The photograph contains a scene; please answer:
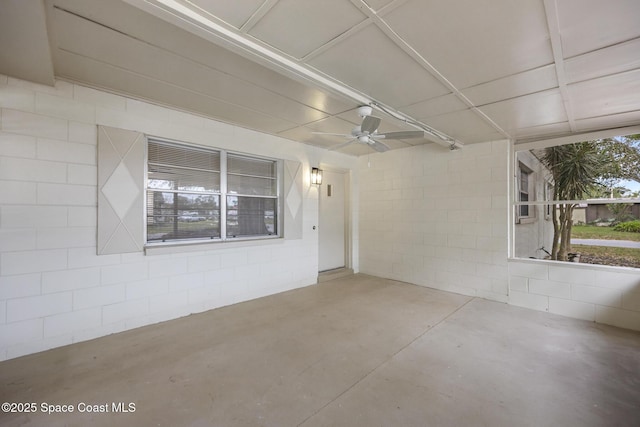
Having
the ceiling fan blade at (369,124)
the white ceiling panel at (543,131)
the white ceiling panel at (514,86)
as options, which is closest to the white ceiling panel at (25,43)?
the ceiling fan blade at (369,124)

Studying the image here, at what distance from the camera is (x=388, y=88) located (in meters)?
2.74

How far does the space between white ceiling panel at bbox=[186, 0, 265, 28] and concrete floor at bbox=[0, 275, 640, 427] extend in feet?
8.75

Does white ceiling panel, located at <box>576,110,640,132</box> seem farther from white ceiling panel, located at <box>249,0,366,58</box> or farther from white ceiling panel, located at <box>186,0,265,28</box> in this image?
white ceiling panel, located at <box>186,0,265,28</box>

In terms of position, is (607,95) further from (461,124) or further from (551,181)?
(551,181)

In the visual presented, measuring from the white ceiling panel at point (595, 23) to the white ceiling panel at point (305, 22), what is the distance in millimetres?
1287

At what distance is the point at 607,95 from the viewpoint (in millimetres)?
2740

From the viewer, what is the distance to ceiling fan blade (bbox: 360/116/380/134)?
277 cm

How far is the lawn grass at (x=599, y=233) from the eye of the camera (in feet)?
11.4

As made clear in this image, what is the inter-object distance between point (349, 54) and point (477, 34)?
3.02 feet

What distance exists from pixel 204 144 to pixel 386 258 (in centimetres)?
396

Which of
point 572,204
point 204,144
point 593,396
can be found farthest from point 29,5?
point 572,204

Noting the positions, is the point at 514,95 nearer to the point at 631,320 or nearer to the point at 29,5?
the point at 631,320

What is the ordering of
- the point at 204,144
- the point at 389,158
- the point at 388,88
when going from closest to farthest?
the point at 388,88 → the point at 204,144 → the point at 389,158

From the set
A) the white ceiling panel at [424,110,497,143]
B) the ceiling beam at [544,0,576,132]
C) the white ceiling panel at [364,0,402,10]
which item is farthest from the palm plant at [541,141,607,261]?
the white ceiling panel at [364,0,402,10]
